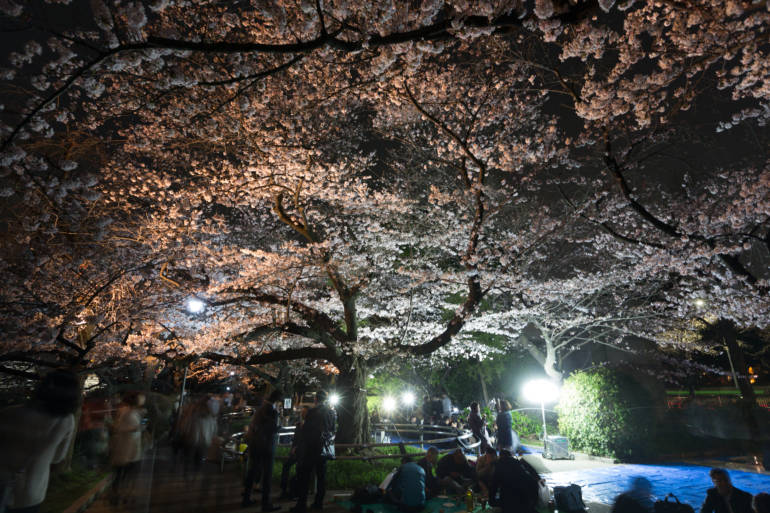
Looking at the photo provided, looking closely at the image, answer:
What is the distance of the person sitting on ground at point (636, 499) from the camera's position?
14.7 ft

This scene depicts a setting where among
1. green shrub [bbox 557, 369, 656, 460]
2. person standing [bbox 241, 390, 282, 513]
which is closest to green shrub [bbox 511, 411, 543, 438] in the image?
green shrub [bbox 557, 369, 656, 460]

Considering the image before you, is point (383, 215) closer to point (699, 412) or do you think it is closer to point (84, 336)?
point (84, 336)

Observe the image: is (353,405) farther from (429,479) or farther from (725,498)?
(725,498)

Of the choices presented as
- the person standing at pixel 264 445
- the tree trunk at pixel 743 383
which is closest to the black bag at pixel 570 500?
the person standing at pixel 264 445

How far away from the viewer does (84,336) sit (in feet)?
33.0

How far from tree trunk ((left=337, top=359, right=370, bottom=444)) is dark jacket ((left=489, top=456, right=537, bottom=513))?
6309 mm

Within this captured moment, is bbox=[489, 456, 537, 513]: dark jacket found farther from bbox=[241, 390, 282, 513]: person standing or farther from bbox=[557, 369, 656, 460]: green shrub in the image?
bbox=[557, 369, 656, 460]: green shrub

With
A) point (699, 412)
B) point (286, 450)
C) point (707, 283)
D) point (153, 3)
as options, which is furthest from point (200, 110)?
point (699, 412)

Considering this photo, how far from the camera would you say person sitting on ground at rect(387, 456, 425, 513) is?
6.46 meters

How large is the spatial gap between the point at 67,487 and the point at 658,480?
1434 cm

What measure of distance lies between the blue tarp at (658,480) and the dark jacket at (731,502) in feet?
9.05

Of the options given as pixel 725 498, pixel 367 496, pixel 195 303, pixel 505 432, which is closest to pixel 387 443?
pixel 367 496

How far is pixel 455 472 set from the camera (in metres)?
7.97

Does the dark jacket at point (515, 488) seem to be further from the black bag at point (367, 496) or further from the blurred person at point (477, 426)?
the blurred person at point (477, 426)
